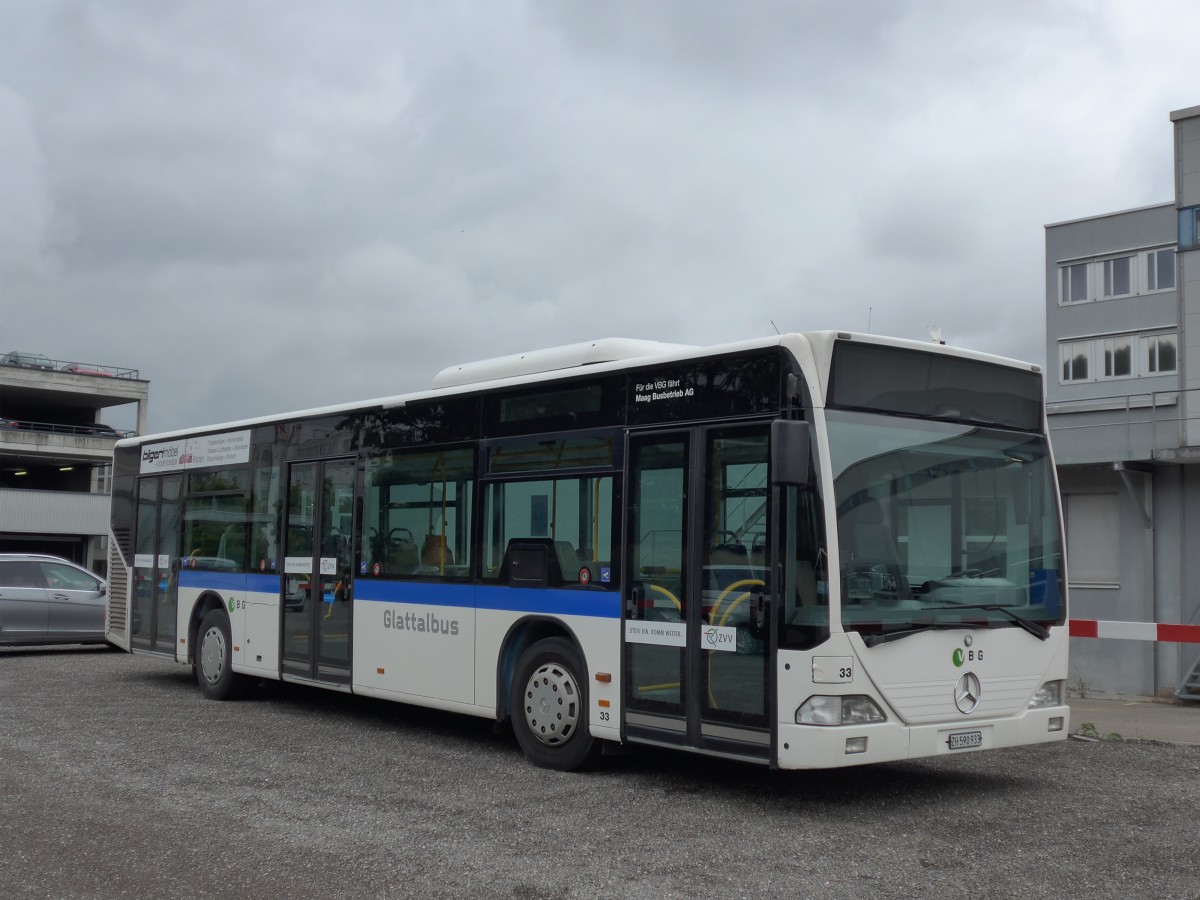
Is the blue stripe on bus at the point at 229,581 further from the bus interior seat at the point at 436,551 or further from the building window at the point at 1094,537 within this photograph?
the building window at the point at 1094,537

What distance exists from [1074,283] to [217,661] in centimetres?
4814

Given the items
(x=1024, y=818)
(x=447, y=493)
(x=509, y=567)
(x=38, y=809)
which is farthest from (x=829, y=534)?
(x=38, y=809)

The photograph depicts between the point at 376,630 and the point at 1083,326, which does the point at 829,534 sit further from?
the point at 1083,326

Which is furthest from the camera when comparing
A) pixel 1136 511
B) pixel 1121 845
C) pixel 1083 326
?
pixel 1083 326

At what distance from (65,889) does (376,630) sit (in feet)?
17.4

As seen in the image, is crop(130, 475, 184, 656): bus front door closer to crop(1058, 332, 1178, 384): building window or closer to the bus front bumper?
the bus front bumper

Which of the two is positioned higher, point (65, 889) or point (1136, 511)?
point (1136, 511)

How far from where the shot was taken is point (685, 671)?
812 cm

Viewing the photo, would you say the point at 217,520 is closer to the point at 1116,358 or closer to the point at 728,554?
the point at 728,554

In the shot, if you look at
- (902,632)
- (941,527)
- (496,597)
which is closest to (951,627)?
(902,632)

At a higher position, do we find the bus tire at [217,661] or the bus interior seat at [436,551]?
the bus interior seat at [436,551]

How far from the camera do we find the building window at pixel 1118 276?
51.7 m

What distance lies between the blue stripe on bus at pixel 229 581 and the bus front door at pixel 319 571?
0.32 metres

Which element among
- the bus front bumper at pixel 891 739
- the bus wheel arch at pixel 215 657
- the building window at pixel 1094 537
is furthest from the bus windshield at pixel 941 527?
the building window at pixel 1094 537
